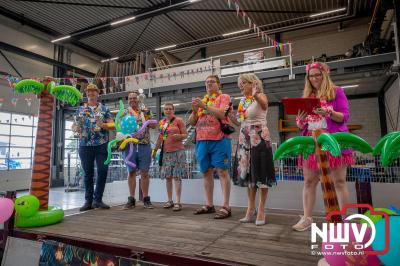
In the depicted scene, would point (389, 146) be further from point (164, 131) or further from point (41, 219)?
point (41, 219)

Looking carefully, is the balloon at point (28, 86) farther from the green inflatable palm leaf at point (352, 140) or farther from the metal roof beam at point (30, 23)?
the metal roof beam at point (30, 23)

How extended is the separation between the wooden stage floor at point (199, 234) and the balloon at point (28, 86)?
1455 millimetres

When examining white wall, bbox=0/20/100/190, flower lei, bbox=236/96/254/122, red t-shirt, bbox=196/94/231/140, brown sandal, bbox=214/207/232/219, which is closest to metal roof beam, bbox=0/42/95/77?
white wall, bbox=0/20/100/190

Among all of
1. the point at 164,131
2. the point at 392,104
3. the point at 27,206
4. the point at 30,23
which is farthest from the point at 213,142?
the point at 30,23

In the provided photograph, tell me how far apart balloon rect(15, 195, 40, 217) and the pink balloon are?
8 centimetres

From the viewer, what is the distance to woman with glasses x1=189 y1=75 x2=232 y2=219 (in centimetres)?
251

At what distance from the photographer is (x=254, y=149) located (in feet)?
7.19

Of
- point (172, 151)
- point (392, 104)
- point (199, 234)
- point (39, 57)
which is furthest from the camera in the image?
point (39, 57)

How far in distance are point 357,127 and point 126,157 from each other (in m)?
9.32

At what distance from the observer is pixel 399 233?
100 centimetres

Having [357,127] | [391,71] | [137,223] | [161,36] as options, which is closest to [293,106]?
[137,223]

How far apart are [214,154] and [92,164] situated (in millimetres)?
1614

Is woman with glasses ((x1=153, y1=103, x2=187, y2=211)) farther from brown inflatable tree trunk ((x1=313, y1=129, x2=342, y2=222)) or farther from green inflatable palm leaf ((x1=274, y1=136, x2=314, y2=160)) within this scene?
brown inflatable tree trunk ((x1=313, y1=129, x2=342, y2=222))

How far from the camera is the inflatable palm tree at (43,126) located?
8.57 feet
